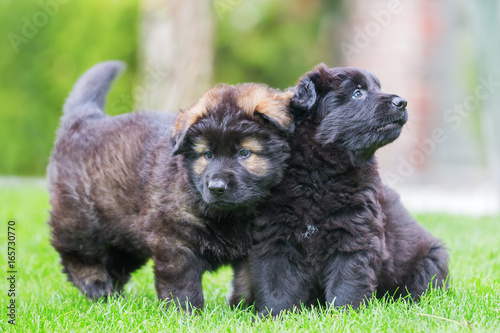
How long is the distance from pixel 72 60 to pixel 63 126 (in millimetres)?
→ 6751

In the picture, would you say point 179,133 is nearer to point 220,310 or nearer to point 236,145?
point 236,145

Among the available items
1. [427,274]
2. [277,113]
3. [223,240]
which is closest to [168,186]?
[223,240]

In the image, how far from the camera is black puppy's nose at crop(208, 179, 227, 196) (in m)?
3.43

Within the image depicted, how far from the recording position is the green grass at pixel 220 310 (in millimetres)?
3186

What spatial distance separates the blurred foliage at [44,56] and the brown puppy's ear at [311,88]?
7.80 meters

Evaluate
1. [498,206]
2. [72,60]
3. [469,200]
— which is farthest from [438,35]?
[72,60]

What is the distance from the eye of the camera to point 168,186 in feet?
12.5

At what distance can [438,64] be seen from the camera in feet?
39.7

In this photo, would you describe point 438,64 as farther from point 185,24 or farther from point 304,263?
point 304,263

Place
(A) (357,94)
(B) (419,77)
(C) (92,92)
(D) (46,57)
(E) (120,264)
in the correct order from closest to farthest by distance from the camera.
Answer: (A) (357,94), (E) (120,264), (C) (92,92), (D) (46,57), (B) (419,77)

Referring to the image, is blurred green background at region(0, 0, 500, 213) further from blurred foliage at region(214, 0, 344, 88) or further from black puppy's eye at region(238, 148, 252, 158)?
black puppy's eye at region(238, 148, 252, 158)

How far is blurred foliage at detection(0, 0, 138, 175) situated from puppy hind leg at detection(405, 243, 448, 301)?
26.6 feet


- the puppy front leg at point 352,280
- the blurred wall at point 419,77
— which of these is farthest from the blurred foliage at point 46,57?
the puppy front leg at point 352,280

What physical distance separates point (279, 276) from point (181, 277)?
517mm
